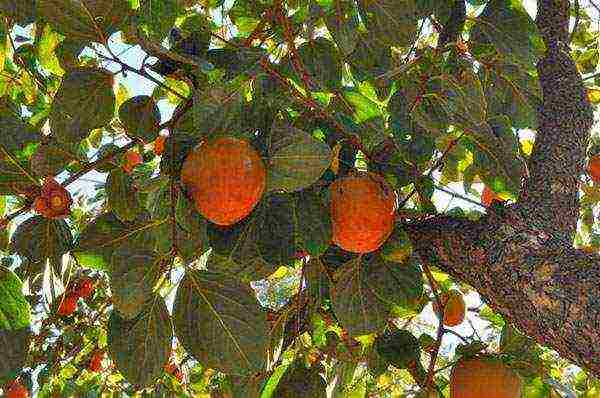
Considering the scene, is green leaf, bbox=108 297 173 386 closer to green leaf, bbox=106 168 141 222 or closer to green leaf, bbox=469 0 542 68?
green leaf, bbox=106 168 141 222

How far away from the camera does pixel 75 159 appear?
1235mm

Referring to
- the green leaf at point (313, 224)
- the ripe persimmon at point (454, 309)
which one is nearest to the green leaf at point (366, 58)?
the green leaf at point (313, 224)

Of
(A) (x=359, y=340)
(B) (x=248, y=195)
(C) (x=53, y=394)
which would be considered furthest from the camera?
(C) (x=53, y=394)

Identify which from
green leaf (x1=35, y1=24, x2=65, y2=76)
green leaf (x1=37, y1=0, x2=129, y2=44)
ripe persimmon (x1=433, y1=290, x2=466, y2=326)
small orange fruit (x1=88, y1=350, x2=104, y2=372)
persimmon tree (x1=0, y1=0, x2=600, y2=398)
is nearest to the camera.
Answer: green leaf (x1=37, y1=0, x2=129, y2=44)

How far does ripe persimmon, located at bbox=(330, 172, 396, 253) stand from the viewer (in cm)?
128

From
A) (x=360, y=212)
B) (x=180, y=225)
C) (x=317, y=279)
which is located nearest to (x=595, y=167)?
(x=317, y=279)

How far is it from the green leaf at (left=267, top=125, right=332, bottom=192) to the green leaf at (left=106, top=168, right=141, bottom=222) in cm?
33

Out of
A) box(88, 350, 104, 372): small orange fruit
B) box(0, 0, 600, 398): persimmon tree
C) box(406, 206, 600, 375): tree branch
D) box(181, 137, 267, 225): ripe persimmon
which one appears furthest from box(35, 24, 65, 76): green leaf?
box(88, 350, 104, 372): small orange fruit

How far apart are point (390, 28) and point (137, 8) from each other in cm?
43

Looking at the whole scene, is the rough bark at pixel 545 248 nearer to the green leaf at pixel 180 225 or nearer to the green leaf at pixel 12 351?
the green leaf at pixel 180 225

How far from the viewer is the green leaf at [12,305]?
1101 mm

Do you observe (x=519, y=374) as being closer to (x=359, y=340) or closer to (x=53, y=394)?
(x=359, y=340)

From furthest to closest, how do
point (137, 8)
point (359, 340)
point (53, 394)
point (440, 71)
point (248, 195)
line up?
1. point (53, 394)
2. point (359, 340)
3. point (440, 71)
4. point (137, 8)
5. point (248, 195)

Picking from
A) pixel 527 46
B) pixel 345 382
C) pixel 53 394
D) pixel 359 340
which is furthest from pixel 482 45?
pixel 53 394
